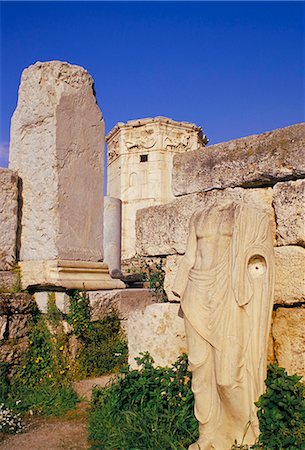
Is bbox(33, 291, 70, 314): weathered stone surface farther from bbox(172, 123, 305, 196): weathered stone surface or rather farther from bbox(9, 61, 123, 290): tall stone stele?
bbox(172, 123, 305, 196): weathered stone surface

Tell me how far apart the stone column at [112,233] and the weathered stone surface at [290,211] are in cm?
819

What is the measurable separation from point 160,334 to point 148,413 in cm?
71

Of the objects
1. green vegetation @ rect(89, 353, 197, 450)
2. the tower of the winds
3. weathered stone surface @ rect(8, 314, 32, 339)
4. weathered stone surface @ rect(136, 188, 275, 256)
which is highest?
the tower of the winds

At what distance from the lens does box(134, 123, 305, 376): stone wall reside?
3.52 metres

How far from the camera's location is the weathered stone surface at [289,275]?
3475 mm

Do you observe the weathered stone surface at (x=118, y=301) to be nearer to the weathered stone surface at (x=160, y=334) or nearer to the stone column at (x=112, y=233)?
the weathered stone surface at (x=160, y=334)

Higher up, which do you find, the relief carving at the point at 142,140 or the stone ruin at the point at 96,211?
the relief carving at the point at 142,140

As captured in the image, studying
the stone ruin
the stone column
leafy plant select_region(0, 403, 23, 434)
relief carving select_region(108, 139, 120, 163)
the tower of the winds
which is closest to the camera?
the stone ruin

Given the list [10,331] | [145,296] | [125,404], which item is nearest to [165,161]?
[145,296]

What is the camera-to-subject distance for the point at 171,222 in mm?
4395

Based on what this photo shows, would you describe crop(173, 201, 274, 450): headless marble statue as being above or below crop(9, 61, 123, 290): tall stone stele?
below

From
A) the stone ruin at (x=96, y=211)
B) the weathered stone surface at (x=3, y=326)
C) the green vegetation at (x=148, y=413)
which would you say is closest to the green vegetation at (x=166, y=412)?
the green vegetation at (x=148, y=413)

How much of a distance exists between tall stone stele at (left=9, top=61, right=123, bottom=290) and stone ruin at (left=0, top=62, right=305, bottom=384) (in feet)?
0.04

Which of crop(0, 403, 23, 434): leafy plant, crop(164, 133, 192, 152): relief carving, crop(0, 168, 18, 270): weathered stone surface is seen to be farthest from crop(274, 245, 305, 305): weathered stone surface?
crop(164, 133, 192, 152): relief carving
